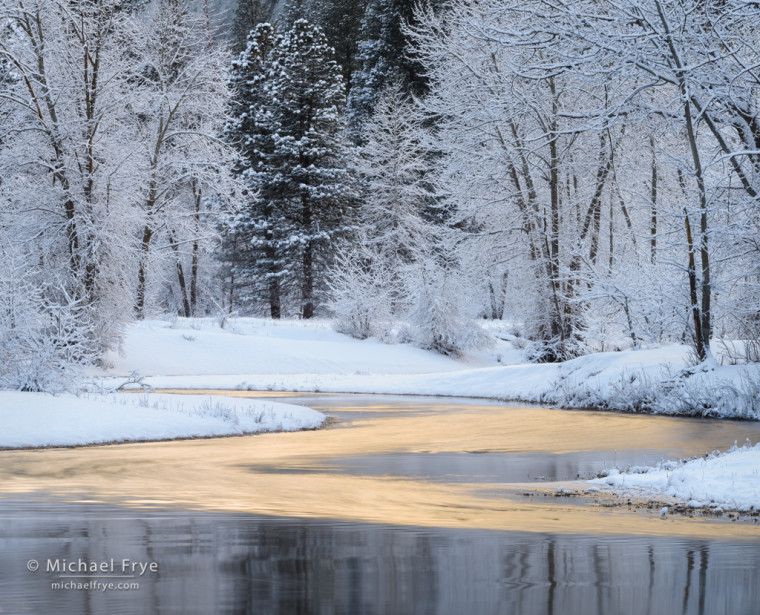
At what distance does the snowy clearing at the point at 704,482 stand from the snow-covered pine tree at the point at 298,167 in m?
37.8

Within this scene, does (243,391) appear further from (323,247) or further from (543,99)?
(323,247)

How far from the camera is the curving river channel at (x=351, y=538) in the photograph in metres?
4.91

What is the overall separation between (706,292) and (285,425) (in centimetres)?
866

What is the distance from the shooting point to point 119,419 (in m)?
14.9

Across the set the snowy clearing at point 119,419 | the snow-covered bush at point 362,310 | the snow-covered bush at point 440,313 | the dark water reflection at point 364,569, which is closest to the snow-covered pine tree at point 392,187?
the snow-covered bush at point 362,310

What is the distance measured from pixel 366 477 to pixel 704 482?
341 cm

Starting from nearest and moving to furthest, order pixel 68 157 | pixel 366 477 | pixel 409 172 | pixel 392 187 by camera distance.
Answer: pixel 366 477 → pixel 68 157 → pixel 392 187 → pixel 409 172

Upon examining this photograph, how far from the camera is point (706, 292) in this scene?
63.2 feet

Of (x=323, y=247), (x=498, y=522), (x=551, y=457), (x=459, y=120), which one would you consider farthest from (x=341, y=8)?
(x=498, y=522)

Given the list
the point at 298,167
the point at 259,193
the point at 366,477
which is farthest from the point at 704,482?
the point at 259,193

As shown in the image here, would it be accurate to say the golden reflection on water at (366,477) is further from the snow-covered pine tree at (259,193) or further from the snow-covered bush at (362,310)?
the snow-covered pine tree at (259,193)

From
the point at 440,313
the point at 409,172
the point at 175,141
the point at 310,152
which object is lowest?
the point at 440,313

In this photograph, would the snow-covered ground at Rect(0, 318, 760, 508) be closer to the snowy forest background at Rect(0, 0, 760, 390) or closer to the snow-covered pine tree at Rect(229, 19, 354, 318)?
the snowy forest background at Rect(0, 0, 760, 390)

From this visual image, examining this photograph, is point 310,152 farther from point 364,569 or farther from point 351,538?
point 364,569
